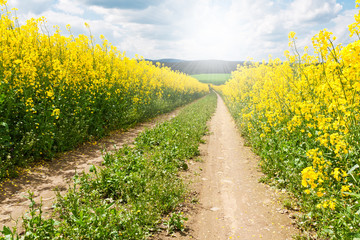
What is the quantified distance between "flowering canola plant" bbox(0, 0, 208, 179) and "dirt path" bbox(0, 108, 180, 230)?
0.34 m

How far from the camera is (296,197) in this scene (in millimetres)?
4297

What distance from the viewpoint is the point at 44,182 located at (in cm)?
479

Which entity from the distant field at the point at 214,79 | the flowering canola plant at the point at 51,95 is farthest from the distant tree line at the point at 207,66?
the flowering canola plant at the point at 51,95

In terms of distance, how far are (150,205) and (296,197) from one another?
276cm

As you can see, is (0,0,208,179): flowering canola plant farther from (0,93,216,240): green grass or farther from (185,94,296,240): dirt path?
(185,94,296,240): dirt path

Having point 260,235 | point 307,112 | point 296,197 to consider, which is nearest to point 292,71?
point 307,112

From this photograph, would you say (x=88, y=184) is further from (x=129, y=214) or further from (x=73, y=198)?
(x=129, y=214)

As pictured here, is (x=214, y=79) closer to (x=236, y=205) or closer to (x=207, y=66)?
(x=207, y=66)

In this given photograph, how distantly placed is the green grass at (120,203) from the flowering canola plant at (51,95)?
5.78ft

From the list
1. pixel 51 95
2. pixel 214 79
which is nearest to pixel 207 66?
pixel 214 79

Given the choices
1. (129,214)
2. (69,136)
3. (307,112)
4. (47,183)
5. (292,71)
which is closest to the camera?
(129,214)

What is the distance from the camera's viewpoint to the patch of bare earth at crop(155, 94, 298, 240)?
141 inches

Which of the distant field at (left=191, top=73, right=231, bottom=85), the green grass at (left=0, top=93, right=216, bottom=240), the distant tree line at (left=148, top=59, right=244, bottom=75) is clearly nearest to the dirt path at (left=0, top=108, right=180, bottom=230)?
the green grass at (left=0, top=93, right=216, bottom=240)

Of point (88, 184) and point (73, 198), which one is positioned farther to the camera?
point (88, 184)
